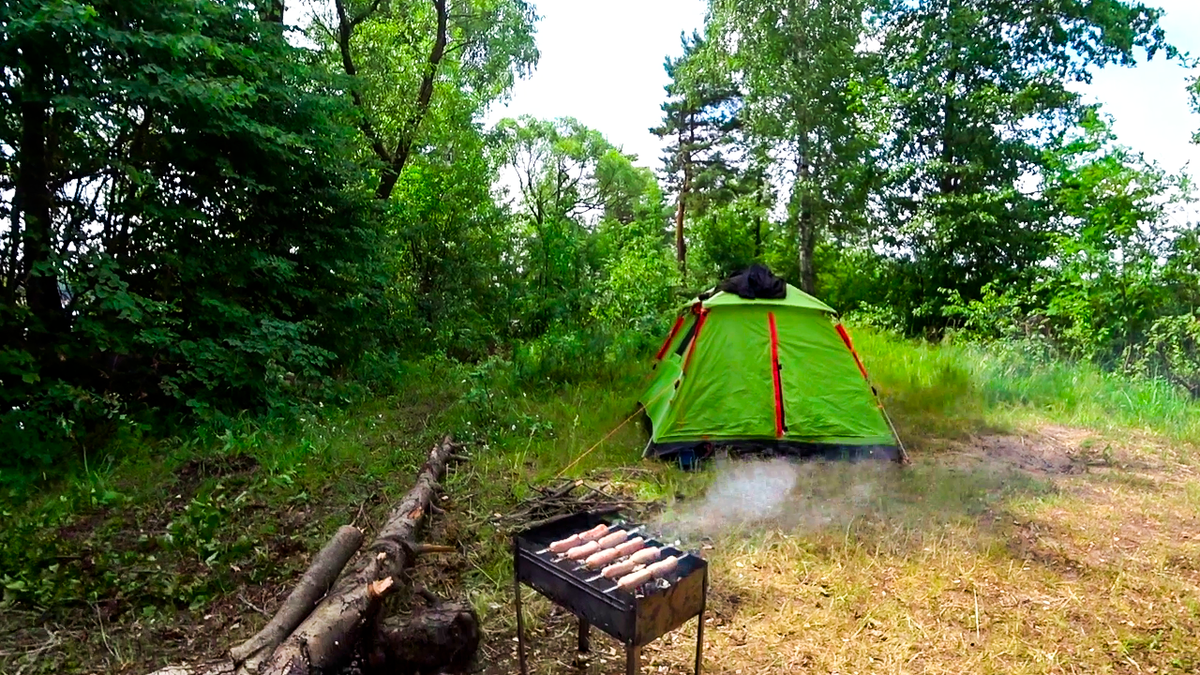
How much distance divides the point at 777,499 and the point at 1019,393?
3679mm

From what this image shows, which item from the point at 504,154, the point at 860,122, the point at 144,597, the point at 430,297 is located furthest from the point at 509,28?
the point at 144,597

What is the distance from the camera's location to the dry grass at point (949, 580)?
2414 mm

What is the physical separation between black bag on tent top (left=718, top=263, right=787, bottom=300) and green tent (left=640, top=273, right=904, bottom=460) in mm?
25

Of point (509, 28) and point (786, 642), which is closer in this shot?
point (786, 642)

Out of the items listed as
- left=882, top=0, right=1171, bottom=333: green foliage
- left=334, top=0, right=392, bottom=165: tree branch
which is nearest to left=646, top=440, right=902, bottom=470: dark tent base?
left=334, top=0, right=392, bottom=165: tree branch

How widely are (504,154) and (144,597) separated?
8.86 m

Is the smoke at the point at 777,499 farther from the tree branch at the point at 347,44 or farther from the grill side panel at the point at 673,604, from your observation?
the tree branch at the point at 347,44

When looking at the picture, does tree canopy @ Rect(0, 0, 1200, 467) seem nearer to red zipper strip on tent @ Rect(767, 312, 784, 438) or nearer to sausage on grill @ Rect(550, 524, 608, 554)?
red zipper strip on tent @ Rect(767, 312, 784, 438)

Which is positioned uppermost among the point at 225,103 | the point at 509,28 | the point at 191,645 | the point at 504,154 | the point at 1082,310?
the point at 509,28

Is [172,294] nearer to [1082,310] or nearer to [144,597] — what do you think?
[144,597]

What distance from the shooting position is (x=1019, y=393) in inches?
239

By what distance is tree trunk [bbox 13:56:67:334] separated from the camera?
394 cm

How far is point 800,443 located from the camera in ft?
14.6

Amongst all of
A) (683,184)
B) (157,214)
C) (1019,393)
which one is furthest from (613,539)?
(683,184)
